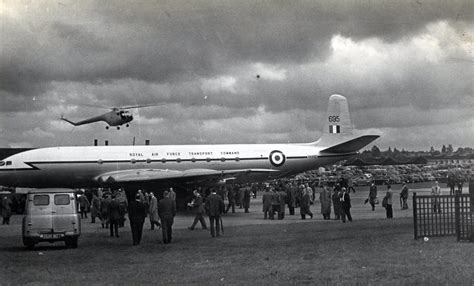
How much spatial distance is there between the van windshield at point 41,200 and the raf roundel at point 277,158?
19.2 metres

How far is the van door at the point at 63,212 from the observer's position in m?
16.6

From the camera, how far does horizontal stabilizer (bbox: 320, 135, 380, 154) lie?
34.8 meters

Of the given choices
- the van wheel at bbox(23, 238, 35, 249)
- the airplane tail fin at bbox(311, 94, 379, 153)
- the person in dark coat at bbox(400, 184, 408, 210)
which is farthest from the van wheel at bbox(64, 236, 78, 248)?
the airplane tail fin at bbox(311, 94, 379, 153)

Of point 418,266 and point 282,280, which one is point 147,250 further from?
point 418,266

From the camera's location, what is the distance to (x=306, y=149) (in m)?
36.2

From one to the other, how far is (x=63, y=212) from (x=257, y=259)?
6.79 metres

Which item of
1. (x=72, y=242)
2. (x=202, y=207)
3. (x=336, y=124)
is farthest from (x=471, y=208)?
(x=336, y=124)

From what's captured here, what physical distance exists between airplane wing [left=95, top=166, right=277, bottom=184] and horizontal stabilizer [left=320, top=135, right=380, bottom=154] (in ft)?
16.5

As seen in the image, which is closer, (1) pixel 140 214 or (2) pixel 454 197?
(2) pixel 454 197

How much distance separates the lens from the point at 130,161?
32.7 metres

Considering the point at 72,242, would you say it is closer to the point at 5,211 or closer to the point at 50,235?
the point at 50,235

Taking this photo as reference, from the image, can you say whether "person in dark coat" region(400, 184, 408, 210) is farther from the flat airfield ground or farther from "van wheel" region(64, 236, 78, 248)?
"van wheel" region(64, 236, 78, 248)

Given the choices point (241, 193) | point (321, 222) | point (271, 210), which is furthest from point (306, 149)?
point (321, 222)

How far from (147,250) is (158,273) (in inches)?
180
